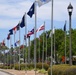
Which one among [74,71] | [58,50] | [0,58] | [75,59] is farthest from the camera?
[0,58]

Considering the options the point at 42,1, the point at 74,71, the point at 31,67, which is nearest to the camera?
the point at 74,71

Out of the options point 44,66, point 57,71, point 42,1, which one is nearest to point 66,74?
point 57,71

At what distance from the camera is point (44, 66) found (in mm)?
55344

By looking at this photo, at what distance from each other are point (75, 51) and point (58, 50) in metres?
13.9

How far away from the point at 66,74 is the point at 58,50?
74.4 m

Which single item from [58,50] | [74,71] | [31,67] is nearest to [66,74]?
[74,71]

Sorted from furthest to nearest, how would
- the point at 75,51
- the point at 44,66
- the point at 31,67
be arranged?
the point at 75,51 → the point at 31,67 → the point at 44,66

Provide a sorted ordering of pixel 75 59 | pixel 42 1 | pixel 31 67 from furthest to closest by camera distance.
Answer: pixel 75 59 → pixel 31 67 → pixel 42 1

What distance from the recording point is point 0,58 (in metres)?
166

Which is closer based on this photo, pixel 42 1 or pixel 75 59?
pixel 42 1

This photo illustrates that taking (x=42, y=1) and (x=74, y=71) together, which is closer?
(x=74, y=71)

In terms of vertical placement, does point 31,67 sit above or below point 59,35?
below

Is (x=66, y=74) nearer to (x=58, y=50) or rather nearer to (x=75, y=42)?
(x=75, y=42)

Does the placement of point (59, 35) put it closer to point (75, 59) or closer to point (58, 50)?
point (58, 50)
